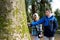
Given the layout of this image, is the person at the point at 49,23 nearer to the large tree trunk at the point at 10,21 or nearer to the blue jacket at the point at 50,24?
the blue jacket at the point at 50,24

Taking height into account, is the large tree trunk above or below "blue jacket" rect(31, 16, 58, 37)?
above

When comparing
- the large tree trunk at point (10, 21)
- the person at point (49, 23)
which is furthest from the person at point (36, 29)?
the large tree trunk at point (10, 21)

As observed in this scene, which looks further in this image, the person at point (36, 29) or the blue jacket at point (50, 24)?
the person at point (36, 29)

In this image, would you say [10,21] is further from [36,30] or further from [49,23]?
[36,30]

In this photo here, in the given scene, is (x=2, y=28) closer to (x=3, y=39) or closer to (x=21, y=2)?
(x=3, y=39)

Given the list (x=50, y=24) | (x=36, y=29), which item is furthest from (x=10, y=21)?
(x=36, y=29)

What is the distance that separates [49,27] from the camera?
845 centimetres

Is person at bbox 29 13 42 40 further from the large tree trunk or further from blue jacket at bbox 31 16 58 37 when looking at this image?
the large tree trunk

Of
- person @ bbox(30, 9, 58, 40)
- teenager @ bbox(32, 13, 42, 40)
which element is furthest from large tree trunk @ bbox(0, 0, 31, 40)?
teenager @ bbox(32, 13, 42, 40)

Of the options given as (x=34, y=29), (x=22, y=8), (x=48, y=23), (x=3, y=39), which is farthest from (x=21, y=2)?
(x=34, y=29)

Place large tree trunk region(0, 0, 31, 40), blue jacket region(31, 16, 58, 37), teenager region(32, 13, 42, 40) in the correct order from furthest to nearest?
teenager region(32, 13, 42, 40), blue jacket region(31, 16, 58, 37), large tree trunk region(0, 0, 31, 40)

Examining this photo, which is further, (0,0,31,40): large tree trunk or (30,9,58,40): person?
(30,9,58,40): person

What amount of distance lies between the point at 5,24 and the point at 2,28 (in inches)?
4.1

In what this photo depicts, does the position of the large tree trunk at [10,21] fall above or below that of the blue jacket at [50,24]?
above
